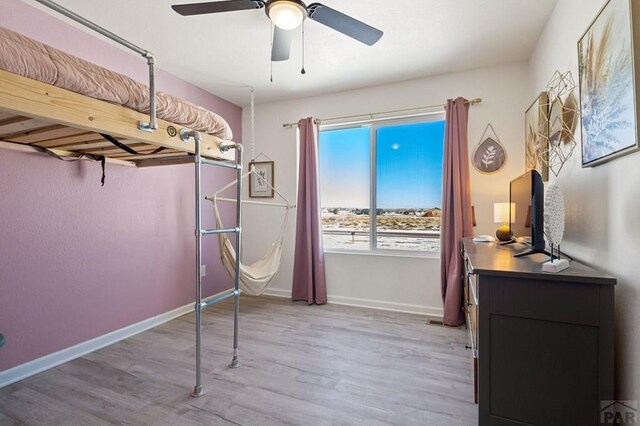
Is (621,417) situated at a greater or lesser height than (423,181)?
lesser

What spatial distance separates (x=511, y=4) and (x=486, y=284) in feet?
6.18

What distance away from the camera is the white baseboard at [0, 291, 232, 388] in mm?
1938

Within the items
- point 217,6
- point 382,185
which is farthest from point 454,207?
point 217,6

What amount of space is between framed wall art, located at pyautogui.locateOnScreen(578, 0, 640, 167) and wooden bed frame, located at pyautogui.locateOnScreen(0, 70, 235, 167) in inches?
78.4

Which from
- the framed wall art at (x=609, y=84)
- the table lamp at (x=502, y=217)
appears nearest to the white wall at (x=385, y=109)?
the table lamp at (x=502, y=217)

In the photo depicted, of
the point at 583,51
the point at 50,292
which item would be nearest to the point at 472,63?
the point at 583,51

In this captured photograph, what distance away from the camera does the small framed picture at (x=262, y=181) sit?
3.85 meters

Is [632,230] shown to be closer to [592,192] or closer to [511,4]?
[592,192]

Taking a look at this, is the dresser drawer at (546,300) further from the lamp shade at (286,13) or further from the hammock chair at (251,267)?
the hammock chair at (251,267)

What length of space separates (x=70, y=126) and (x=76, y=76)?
8.3 inches

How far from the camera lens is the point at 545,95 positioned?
2.08 metres

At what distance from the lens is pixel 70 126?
126 centimetres

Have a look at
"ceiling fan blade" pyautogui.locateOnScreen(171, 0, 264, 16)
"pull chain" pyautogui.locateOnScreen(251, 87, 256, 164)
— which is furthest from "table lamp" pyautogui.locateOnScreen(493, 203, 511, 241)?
"pull chain" pyautogui.locateOnScreen(251, 87, 256, 164)

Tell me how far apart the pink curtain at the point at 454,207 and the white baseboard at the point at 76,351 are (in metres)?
2.68
